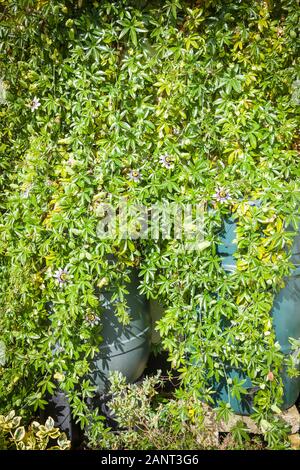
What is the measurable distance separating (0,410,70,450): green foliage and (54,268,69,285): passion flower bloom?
0.55m

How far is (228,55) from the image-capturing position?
1620mm

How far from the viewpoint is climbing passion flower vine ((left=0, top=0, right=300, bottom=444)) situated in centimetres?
159

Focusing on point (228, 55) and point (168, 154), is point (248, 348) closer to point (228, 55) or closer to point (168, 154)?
point (168, 154)

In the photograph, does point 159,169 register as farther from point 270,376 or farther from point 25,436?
point 25,436

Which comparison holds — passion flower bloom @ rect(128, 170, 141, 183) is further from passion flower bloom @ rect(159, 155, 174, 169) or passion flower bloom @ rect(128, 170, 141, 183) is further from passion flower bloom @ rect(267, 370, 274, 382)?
passion flower bloom @ rect(267, 370, 274, 382)

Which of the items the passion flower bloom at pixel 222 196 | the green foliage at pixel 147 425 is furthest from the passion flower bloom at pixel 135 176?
the green foliage at pixel 147 425

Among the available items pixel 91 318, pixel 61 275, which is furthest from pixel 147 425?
pixel 61 275

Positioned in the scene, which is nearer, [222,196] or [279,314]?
[222,196]

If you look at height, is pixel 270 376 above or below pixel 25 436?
above

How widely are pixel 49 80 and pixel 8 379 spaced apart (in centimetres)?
121

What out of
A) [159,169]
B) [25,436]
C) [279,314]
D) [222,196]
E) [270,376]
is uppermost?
[159,169]

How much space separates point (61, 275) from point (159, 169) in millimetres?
548

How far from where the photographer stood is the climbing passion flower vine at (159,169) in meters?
1.59

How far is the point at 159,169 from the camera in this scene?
1641 millimetres
